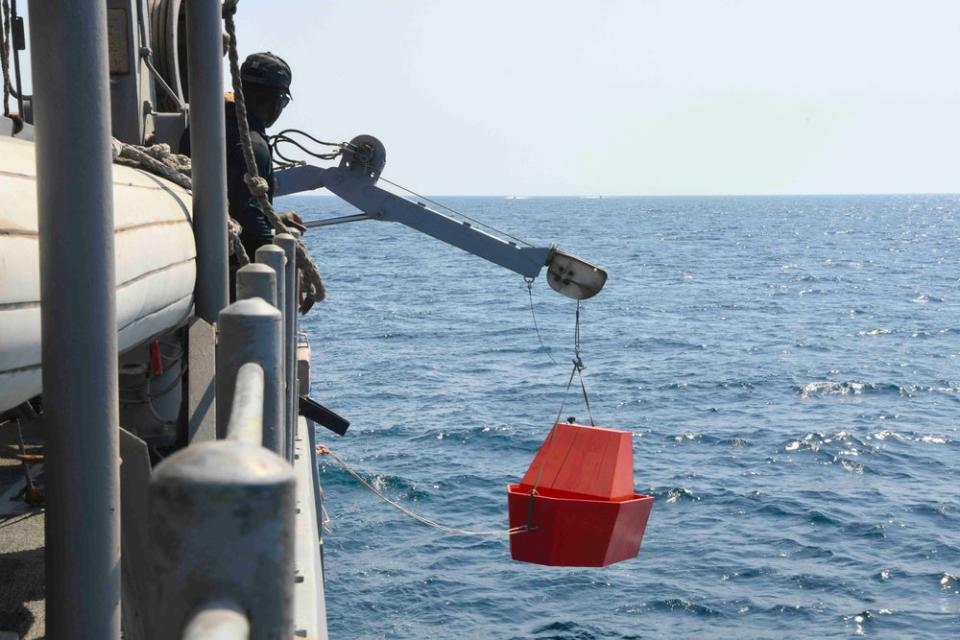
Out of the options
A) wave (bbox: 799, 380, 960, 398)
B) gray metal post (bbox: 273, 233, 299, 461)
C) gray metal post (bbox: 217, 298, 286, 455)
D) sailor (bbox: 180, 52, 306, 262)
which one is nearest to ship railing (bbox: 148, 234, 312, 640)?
gray metal post (bbox: 217, 298, 286, 455)

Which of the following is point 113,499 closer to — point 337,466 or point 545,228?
point 337,466

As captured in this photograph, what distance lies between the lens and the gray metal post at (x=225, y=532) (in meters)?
0.87

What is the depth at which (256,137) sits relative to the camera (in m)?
5.10

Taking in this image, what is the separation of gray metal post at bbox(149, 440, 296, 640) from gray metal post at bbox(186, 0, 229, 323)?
7.57 feet

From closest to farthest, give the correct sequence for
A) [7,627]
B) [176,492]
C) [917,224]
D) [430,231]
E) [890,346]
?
[176,492]
[7,627]
[430,231]
[890,346]
[917,224]

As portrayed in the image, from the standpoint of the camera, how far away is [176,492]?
2.89ft

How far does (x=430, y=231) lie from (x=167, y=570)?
31.6 ft

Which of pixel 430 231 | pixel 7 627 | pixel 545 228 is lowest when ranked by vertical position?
pixel 545 228

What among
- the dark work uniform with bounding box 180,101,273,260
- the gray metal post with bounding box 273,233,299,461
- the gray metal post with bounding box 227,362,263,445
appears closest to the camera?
the gray metal post with bounding box 227,362,263,445

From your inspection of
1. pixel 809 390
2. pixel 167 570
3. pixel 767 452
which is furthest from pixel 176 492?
pixel 809 390

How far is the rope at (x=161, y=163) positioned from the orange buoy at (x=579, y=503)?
5500 millimetres

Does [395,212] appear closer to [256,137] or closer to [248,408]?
[256,137]

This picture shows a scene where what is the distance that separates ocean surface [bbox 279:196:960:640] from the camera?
44.5ft

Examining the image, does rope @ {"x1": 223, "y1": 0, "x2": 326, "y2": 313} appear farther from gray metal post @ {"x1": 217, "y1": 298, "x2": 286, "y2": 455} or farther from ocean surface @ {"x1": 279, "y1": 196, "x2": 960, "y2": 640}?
ocean surface @ {"x1": 279, "y1": 196, "x2": 960, "y2": 640}
